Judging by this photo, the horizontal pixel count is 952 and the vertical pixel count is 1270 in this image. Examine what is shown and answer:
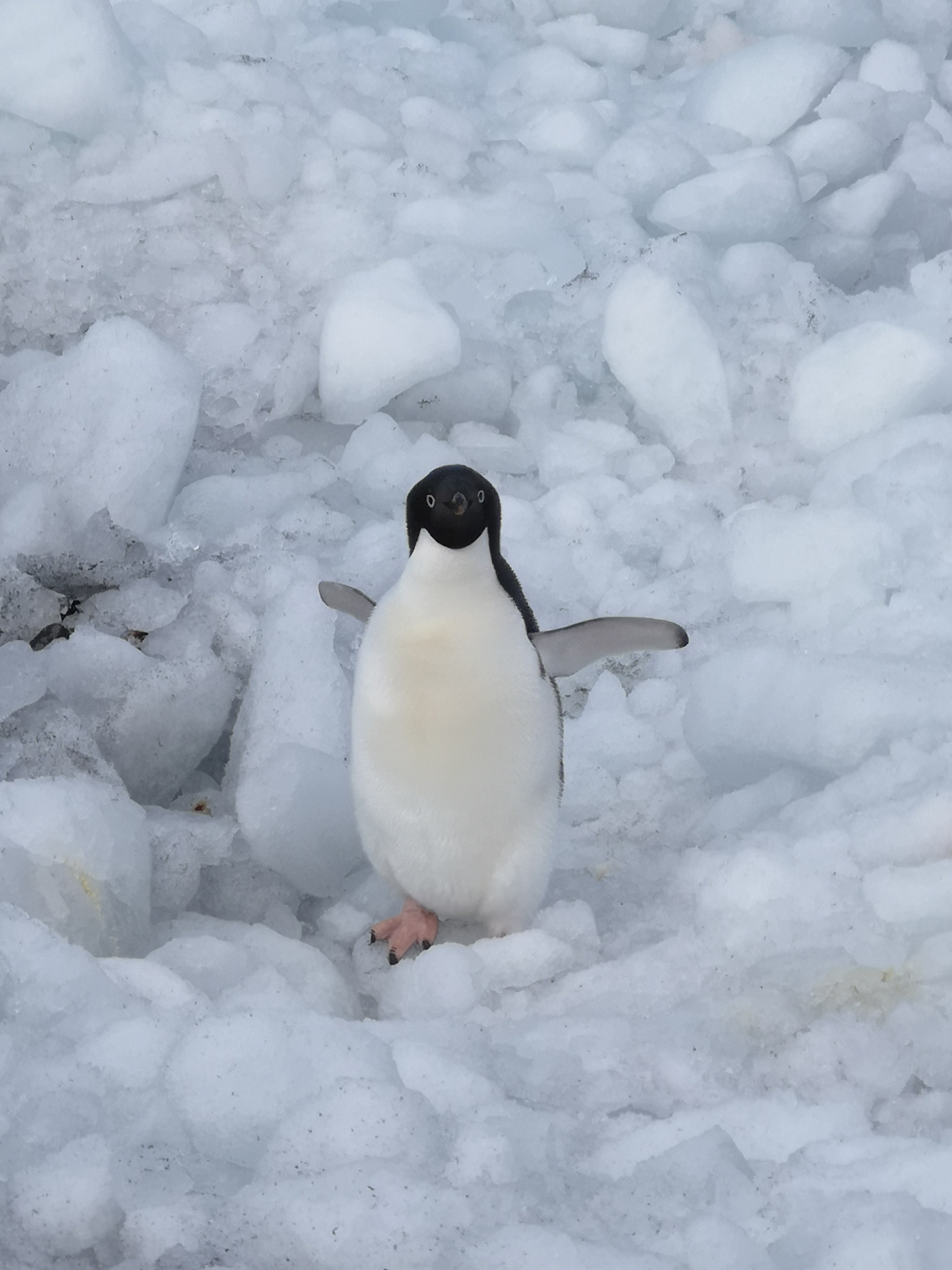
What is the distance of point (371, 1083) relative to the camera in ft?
4.19

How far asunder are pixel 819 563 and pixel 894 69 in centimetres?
184

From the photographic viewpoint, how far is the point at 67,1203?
1.14 meters

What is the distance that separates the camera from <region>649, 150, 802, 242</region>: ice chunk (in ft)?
10.00

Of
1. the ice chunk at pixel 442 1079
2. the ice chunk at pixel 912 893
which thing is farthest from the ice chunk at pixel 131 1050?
the ice chunk at pixel 912 893

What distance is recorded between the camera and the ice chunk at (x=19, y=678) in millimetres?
1948

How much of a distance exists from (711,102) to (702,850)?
2.19 meters

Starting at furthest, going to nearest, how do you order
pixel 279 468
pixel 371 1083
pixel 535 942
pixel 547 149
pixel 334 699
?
pixel 547 149 → pixel 279 468 → pixel 334 699 → pixel 535 942 → pixel 371 1083

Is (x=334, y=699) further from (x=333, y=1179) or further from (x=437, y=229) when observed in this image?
(x=437, y=229)

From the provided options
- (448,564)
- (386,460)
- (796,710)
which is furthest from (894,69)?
(448,564)

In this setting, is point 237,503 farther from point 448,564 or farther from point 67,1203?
point 67,1203

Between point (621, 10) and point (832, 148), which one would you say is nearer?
point (832, 148)

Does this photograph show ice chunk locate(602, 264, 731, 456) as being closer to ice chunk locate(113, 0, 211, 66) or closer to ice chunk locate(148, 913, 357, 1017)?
ice chunk locate(113, 0, 211, 66)

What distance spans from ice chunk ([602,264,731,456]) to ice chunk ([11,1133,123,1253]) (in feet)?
6.25

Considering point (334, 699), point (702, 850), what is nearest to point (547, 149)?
point (334, 699)
